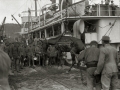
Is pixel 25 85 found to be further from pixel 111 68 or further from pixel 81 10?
pixel 81 10

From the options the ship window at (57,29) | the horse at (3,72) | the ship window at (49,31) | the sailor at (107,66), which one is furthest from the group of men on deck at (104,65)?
the ship window at (49,31)

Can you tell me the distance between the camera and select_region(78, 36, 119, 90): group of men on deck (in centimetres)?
680

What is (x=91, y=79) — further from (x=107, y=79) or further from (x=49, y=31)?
(x=49, y=31)

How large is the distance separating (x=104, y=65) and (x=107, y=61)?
15 centimetres

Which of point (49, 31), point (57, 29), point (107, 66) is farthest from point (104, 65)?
point (49, 31)

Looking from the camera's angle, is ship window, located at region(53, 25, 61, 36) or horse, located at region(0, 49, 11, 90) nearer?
horse, located at region(0, 49, 11, 90)

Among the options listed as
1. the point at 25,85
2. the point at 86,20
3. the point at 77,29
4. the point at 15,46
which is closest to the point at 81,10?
the point at 86,20

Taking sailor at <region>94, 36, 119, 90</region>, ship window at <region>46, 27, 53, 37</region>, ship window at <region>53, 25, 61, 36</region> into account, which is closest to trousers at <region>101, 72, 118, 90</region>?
sailor at <region>94, 36, 119, 90</region>

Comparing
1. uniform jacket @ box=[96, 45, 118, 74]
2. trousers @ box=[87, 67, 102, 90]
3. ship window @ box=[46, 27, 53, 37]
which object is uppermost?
ship window @ box=[46, 27, 53, 37]

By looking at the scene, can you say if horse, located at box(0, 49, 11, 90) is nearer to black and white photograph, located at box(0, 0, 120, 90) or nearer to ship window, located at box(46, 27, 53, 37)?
black and white photograph, located at box(0, 0, 120, 90)

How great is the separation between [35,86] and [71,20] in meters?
10.8

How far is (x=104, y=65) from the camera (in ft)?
22.5

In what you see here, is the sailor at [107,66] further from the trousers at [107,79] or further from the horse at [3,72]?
the horse at [3,72]

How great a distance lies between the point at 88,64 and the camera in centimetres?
742
